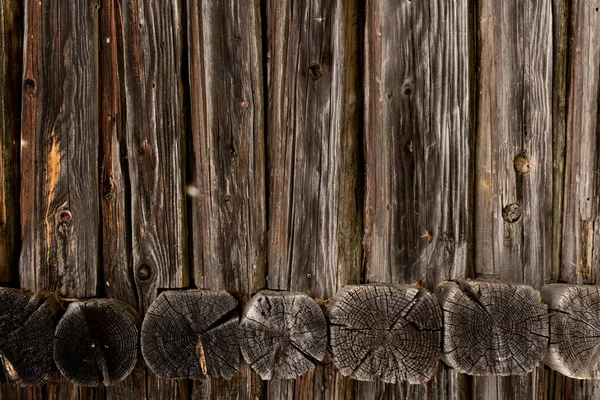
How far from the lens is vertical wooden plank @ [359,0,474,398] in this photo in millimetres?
2146

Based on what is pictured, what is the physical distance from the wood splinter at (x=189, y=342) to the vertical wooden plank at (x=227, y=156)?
186 millimetres

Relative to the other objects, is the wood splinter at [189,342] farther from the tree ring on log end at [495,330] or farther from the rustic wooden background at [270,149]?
the tree ring on log end at [495,330]

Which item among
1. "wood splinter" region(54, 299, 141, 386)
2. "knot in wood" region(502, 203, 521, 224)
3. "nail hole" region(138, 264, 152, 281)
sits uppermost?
"knot in wood" region(502, 203, 521, 224)

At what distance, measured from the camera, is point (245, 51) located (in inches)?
83.8

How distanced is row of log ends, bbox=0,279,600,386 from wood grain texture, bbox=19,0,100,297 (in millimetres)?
208

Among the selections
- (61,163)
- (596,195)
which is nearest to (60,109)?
(61,163)

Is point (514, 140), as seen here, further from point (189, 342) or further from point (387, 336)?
point (189, 342)

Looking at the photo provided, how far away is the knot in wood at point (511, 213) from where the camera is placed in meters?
2.20

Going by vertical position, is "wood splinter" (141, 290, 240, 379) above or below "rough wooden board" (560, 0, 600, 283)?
below

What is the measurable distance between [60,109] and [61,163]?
→ 0.78 feet

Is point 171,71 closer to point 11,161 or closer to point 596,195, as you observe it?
Result: point 11,161

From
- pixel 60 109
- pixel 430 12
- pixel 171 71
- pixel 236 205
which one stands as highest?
pixel 430 12

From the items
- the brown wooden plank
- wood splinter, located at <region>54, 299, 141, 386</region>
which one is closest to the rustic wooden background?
the brown wooden plank

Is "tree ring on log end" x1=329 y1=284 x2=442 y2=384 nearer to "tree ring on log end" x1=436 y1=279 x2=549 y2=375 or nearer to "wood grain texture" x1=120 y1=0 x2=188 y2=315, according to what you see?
"tree ring on log end" x1=436 y1=279 x2=549 y2=375
